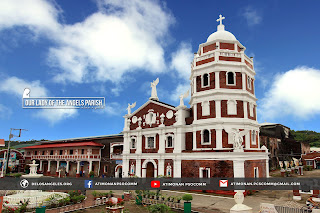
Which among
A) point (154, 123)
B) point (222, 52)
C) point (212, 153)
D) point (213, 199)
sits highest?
point (222, 52)

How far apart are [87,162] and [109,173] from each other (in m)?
5.44

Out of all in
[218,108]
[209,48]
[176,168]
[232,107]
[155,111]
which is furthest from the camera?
[155,111]

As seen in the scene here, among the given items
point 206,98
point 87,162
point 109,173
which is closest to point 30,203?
point 206,98

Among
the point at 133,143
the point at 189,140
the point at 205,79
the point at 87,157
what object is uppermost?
the point at 205,79

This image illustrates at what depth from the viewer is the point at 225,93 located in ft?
86.3

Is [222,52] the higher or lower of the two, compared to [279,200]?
higher

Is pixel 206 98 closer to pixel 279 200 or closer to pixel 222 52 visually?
pixel 222 52

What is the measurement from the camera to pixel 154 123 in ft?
104

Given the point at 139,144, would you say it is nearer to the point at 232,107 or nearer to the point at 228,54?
the point at 232,107

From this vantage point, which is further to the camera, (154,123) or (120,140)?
(120,140)

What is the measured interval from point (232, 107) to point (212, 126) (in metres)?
3.05

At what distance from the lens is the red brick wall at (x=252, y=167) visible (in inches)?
953

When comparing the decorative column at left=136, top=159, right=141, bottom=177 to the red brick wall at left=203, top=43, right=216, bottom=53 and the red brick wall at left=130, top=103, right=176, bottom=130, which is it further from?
the red brick wall at left=203, top=43, right=216, bottom=53

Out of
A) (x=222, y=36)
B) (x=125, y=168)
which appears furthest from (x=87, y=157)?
(x=222, y=36)
